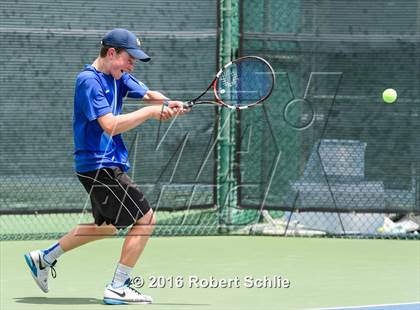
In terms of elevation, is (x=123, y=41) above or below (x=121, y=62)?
above

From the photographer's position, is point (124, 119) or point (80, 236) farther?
point (80, 236)

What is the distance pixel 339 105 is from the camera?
8.84m

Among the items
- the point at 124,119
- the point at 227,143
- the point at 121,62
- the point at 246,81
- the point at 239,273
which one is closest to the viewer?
the point at 124,119

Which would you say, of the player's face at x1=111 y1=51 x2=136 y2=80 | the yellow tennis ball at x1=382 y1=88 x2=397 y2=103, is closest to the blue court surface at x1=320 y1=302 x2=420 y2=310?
the player's face at x1=111 y1=51 x2=136 y2=80

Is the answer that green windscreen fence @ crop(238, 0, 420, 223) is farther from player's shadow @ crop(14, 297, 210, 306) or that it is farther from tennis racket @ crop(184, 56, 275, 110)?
player's shadow @ crop(14, 297, 210, 306)

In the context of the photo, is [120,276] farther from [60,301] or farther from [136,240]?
[60,301]

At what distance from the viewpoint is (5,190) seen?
8.63 meters

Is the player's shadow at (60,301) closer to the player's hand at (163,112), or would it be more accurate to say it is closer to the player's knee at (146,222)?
the player's knee at (146,222)

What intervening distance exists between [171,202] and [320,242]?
4.63ft

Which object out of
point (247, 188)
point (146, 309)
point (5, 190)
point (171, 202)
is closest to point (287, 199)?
point (247, 188)

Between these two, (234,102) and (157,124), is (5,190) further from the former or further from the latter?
(234,102)

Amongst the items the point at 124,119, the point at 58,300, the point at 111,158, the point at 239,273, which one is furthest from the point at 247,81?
the point at 58,300

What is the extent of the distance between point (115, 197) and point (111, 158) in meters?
0.26

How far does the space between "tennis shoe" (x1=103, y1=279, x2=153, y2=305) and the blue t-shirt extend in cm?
73
